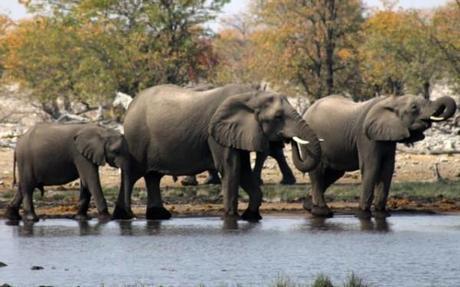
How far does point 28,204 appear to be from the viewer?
1080 inches

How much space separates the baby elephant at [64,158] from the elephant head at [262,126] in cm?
199

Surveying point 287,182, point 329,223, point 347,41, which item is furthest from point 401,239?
point 347,41

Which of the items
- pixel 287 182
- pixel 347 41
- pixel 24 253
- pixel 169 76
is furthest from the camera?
pixel 347 41

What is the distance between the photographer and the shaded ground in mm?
29922

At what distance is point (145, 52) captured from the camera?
153ft

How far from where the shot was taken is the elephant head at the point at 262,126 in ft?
85.7

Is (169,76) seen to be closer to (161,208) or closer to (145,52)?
(145,52)

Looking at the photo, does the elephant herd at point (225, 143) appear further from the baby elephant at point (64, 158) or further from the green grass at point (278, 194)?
the green grass at point (278, 194)

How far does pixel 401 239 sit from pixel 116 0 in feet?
85.4

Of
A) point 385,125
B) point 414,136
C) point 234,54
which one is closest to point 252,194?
point 385,125

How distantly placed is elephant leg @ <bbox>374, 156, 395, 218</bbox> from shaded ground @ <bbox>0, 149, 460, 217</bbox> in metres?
1.89

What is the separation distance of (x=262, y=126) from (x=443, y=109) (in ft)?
9.77

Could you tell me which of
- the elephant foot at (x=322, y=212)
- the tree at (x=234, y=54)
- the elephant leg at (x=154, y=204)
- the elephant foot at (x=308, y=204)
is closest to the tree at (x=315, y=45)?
the tree at (x=234, y=54)

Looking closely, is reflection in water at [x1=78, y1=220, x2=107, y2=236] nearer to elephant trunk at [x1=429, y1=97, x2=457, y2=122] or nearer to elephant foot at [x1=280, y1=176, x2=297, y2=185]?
elephant trunk at [x1=429, y1=97, x2=457, y2=122]
